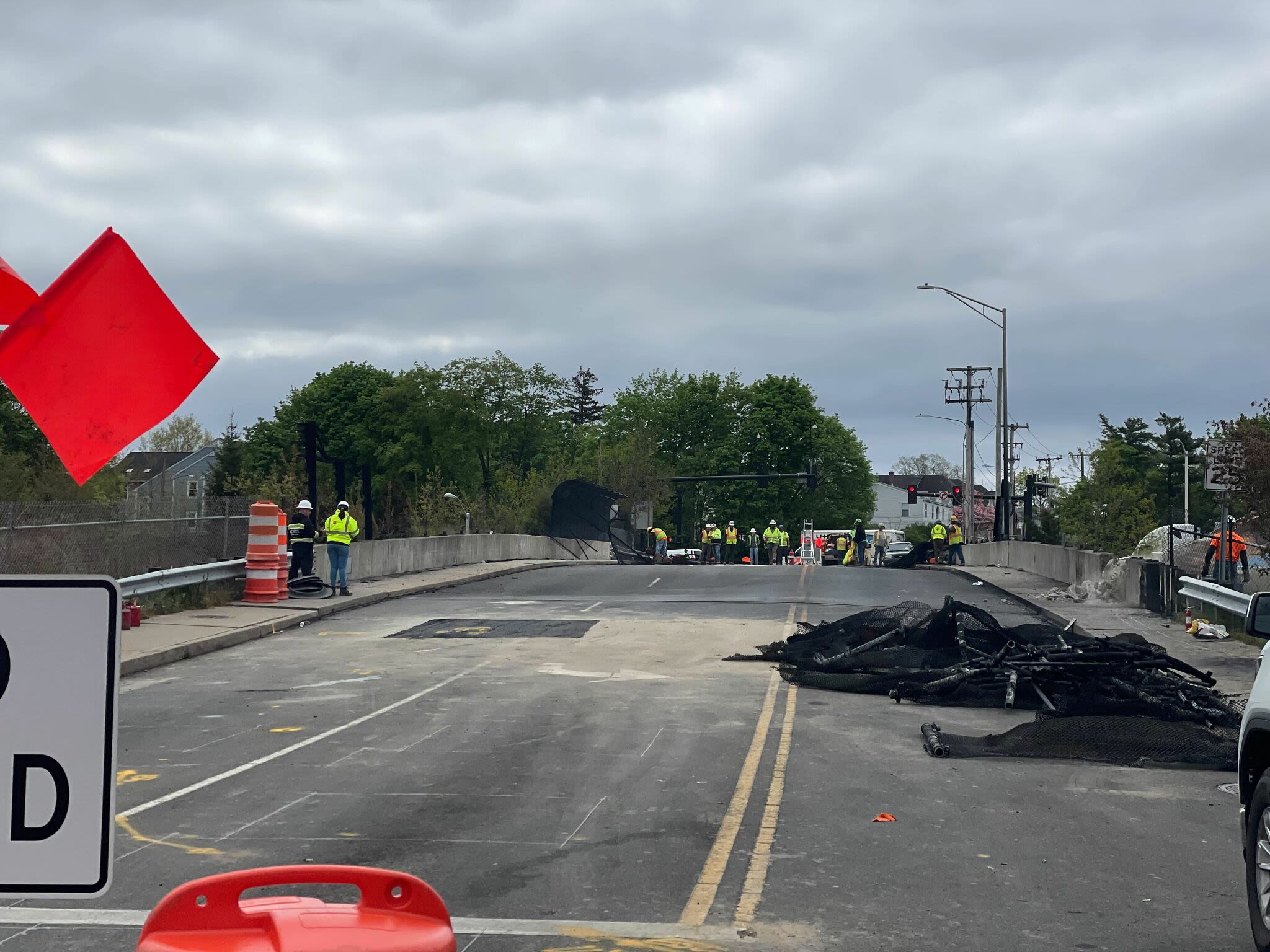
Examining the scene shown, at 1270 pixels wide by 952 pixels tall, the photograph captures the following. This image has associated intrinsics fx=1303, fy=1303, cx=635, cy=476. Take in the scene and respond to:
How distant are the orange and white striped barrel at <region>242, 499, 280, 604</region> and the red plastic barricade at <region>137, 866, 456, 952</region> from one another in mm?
21580

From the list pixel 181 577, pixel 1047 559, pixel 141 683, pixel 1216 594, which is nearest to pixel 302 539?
pixel 181 577

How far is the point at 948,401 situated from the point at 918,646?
208 feet

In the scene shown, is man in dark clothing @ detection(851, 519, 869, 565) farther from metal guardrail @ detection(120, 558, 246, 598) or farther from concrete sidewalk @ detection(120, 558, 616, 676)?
metal guardrail @ detection(120, 558, 246, 598)

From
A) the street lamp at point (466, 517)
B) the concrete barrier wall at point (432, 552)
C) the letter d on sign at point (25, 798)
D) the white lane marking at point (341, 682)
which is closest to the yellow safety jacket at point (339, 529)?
the concrete barrier wall at point (432, 552)

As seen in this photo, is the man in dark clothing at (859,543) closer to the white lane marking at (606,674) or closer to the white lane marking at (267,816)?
the white lane marking at (606,674)

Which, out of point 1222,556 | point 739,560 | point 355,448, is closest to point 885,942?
point 1222,556

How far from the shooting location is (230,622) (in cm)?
2002

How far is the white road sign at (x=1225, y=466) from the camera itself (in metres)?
20.7

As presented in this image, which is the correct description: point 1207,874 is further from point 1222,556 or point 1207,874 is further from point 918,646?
point 1222,556

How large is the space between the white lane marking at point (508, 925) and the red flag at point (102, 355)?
3.26m

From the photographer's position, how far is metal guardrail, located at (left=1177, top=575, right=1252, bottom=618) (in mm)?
17280

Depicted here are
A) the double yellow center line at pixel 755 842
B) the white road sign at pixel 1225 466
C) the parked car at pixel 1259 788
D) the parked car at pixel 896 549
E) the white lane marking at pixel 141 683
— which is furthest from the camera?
the parked car at pixel 896 549

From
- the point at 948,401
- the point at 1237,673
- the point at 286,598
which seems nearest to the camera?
the point at 1237,673

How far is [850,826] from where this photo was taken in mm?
8117
